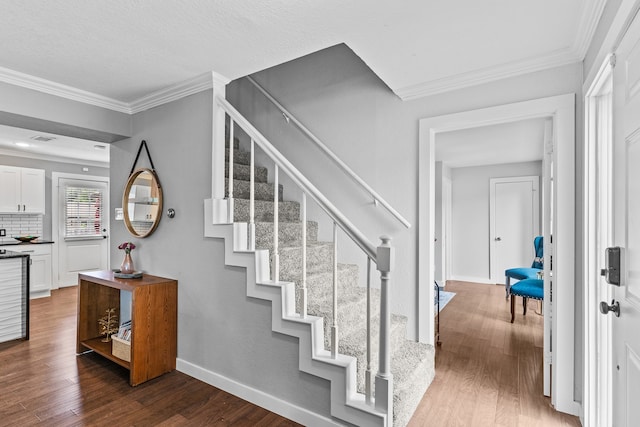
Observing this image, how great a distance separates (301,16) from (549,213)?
6.66ft

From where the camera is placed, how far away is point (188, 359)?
8.96 feet

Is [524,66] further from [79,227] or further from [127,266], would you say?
[79,227]

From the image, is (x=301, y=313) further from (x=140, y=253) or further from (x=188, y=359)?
(x=140, y=253)

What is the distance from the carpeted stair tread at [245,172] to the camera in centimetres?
309

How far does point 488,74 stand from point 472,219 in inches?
187

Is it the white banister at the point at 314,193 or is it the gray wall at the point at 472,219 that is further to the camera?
the gray wall at the point at 472,219

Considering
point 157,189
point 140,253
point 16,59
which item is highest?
point 16,59

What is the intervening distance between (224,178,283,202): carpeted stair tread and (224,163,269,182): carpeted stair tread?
0.09 metres

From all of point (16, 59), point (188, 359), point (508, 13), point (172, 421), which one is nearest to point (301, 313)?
point (172, 421)

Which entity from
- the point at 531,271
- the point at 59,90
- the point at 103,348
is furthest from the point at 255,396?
the point at 531,271

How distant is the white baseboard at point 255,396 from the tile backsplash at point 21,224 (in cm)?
484

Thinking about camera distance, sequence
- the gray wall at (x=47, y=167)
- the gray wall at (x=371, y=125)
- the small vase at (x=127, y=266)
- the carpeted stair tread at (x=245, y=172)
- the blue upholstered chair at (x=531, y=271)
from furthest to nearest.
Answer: the gray wall at (x=47, y=167)
the blue upholstered chair at (x=531, y=271)
the carpeted stair tread at (x=245, y=172)
the small vase at (x=127, y=266)
the gray wall at (x=371, y=125)

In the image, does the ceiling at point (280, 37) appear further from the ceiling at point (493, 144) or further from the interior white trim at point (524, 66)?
the ceiling at point (493, 144)

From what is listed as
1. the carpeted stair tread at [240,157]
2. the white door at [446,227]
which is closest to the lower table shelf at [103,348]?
the carpeted stair tread at [240,157]
